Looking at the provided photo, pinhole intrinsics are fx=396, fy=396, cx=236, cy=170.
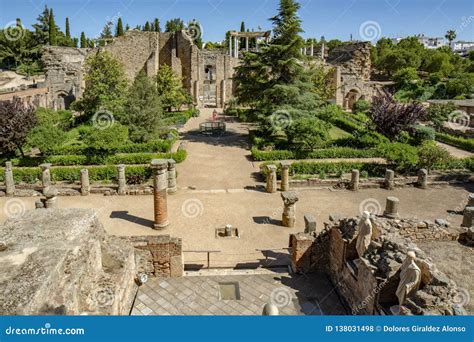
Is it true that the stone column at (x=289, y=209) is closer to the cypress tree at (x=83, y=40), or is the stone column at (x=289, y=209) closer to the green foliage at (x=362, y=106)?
the green foliage at (x=362, y=106)

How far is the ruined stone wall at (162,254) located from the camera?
11.3 meters

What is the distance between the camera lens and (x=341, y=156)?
2405 centimetres

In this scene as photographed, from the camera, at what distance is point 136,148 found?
24.0 m

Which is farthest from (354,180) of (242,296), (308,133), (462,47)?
(462,47)

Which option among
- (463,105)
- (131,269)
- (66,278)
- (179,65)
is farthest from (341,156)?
(179,65)

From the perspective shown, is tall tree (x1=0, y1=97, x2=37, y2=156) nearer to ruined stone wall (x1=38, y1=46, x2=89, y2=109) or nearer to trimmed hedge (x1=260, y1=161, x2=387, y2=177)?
trimmed hedge (x1=260, y1=161, x2=387, y2=177)

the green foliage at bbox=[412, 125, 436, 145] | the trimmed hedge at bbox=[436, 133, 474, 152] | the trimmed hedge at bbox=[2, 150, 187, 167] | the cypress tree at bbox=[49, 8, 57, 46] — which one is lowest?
the trimmed hedge at bbox=[2, 150, 187, 167]

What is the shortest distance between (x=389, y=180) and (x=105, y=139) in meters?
15.1

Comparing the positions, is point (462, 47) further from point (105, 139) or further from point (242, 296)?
point (242, 296)

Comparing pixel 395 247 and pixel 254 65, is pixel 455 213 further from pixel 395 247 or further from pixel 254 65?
pixel 254 65

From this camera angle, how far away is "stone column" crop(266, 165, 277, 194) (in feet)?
61.0

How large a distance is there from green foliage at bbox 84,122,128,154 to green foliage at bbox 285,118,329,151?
399 inches

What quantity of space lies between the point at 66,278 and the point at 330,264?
7.34 m

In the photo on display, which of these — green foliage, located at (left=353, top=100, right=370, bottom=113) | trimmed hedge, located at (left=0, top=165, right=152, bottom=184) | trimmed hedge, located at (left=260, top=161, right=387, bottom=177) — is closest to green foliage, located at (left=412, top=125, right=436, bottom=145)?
trimmed hedge, located at (left=260, top=161, right=387, bottom=177)
